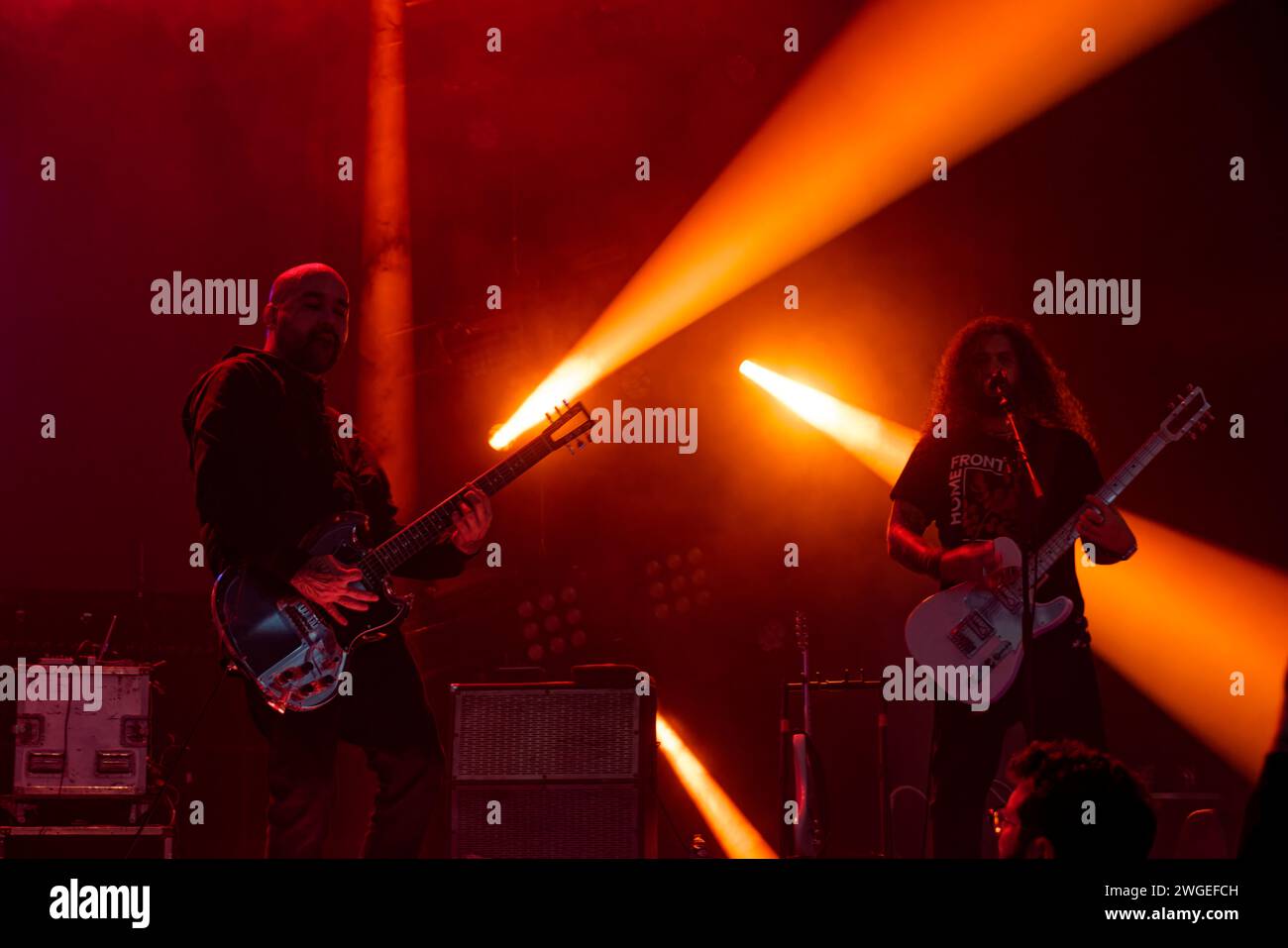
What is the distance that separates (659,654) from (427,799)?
290 cm

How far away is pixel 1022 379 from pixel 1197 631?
6.71 feet

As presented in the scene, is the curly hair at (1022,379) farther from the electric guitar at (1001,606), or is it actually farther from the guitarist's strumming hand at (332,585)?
the guitarist's strumming hand at (332,585)

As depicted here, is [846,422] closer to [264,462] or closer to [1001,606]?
[1001,606]

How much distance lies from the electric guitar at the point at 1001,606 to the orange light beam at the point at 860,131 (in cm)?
273

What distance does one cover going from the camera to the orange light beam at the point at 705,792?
6664mm

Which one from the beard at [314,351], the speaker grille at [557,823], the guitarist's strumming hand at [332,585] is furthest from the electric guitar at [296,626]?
the speaker grille at [557,823]

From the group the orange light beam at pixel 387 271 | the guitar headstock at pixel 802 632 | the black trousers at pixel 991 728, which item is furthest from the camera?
the orange light beam at pixel 387 271

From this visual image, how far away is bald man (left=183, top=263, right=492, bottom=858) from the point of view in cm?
401

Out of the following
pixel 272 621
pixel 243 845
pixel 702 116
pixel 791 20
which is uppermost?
pixel 791 20

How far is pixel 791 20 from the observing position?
733 centimetres
